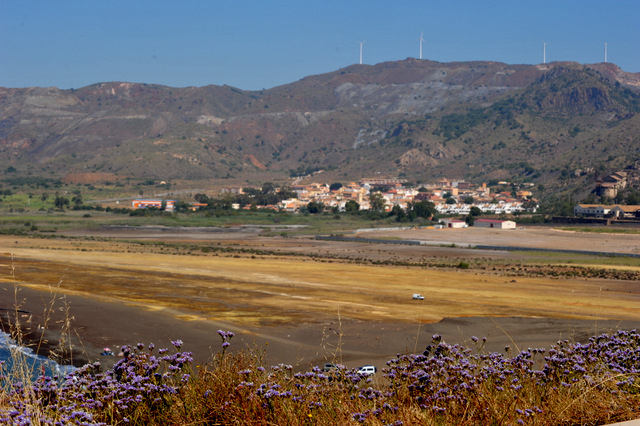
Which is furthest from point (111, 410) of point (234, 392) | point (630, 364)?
point (630, 364)

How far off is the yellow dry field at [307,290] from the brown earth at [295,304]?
7 cm

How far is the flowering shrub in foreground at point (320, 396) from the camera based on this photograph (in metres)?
6.00

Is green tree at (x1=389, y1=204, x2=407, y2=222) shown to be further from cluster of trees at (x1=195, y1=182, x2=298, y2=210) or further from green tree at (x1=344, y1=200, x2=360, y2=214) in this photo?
cluster of trees at (x1=195, y1=182, x2=298, y2=210)

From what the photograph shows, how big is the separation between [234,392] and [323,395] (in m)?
0.85

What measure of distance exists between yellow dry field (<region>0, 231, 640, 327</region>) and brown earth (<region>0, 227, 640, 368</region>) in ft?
0.23

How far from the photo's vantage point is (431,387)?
22.6 ft

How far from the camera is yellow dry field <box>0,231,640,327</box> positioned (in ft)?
83.5

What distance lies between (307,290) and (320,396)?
2676 centimetres

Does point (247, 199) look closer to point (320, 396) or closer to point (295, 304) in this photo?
point (295, 304)

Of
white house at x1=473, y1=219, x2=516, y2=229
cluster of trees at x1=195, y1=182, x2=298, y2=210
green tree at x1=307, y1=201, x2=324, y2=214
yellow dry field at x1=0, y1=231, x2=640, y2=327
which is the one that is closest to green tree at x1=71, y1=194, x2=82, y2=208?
cluster of trees at x1=195, y1=182, x2=298, y2=210

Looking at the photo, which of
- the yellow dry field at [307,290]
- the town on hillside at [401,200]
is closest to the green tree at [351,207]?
the town on hillside at [401,200]

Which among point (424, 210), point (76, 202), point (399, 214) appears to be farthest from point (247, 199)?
point (424, 210)

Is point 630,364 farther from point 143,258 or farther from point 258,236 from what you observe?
point 258,236

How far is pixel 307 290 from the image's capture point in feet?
109
